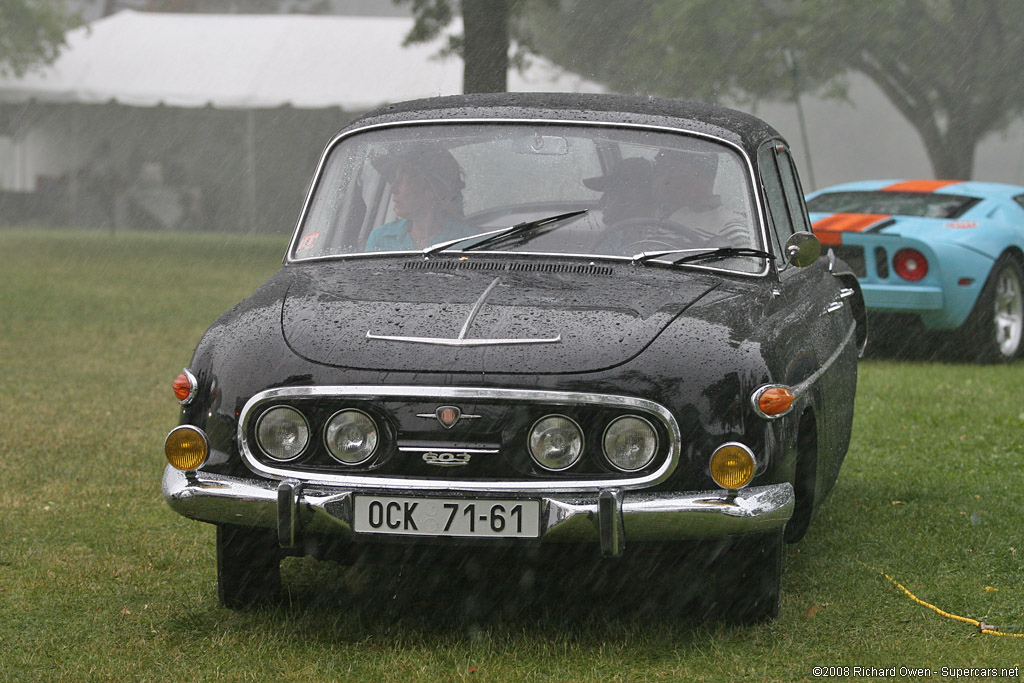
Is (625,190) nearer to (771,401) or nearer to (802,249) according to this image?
(802,249)

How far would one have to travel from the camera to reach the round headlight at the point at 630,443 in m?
4.04

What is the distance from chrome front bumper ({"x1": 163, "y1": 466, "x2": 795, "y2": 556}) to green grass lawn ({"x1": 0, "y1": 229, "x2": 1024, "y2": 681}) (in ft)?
1.37

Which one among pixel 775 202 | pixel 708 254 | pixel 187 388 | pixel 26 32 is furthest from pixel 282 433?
pixel 26 32

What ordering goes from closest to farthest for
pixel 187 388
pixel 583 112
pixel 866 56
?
pixel 187 388 < pixel 583 112 < pixel 866 56

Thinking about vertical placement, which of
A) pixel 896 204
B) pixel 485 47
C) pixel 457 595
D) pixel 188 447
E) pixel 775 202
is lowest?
pixel 457 595

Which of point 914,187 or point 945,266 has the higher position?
point 914,187

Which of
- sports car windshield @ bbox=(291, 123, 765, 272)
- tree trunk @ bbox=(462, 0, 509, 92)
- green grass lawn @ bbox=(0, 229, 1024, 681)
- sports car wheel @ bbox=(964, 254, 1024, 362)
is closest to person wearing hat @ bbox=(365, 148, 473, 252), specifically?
sports car windshield @ bbox=(291, 123, 765, 272)

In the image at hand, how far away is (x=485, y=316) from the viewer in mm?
4258

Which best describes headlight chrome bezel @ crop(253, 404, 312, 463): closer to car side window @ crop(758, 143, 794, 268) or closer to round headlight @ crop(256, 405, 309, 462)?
round headlight @ crop(256, 405, 309, 462)

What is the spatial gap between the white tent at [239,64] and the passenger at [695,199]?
19981 millimetres

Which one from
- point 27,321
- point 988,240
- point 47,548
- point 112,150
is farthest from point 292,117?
point 47,548

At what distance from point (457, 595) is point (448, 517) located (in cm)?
99

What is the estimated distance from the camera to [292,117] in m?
32.2

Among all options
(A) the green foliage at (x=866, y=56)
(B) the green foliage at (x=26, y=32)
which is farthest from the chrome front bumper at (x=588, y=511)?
(B) the green foliage at (x=26, y=32)
